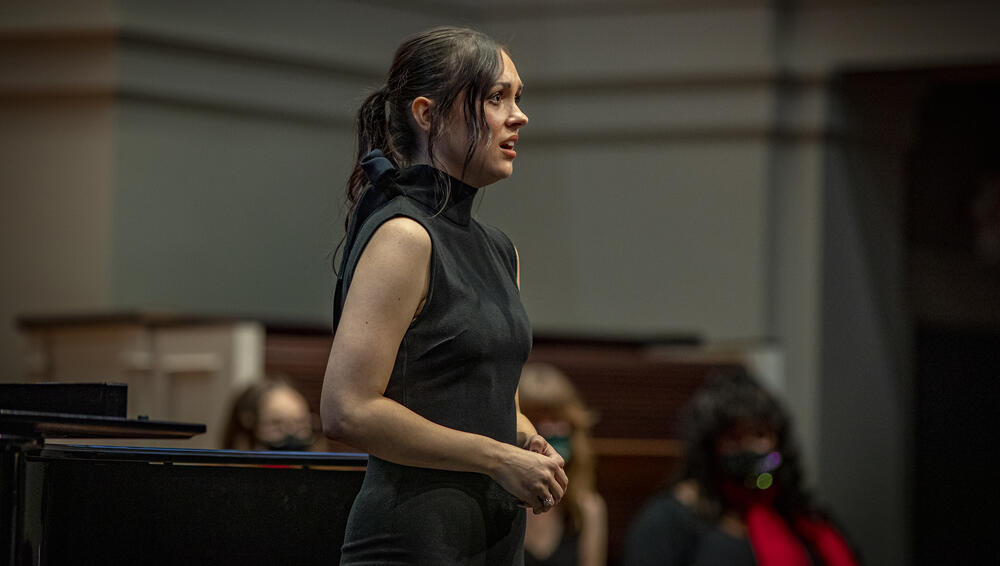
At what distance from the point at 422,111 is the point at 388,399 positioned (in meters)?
0.44

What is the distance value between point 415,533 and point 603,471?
375cm

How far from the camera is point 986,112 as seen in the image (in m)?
6.82

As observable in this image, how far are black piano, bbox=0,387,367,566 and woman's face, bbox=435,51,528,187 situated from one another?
1.81 ft

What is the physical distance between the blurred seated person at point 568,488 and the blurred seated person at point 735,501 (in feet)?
0.56

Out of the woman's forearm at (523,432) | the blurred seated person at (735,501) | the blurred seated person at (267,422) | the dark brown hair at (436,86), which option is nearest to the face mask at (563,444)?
the blurred seated person at (735,501)

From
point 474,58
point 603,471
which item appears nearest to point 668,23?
point 603,471

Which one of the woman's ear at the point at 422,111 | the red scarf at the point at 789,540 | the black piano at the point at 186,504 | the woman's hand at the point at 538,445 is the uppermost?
the woman's ear at the point at 422,111

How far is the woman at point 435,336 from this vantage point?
1895mm

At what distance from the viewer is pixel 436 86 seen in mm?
2033

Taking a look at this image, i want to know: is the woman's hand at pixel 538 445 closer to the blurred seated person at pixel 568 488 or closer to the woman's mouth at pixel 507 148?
the woman's mouth at pixel 507 148

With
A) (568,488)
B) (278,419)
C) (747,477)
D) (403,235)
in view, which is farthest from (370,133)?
(747,477)

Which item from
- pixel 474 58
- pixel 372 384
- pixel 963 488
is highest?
Result: pixel 474 58

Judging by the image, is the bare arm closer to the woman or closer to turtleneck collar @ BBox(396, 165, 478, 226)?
the woman

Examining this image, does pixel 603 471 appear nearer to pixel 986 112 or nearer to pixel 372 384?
pixel 986 112
